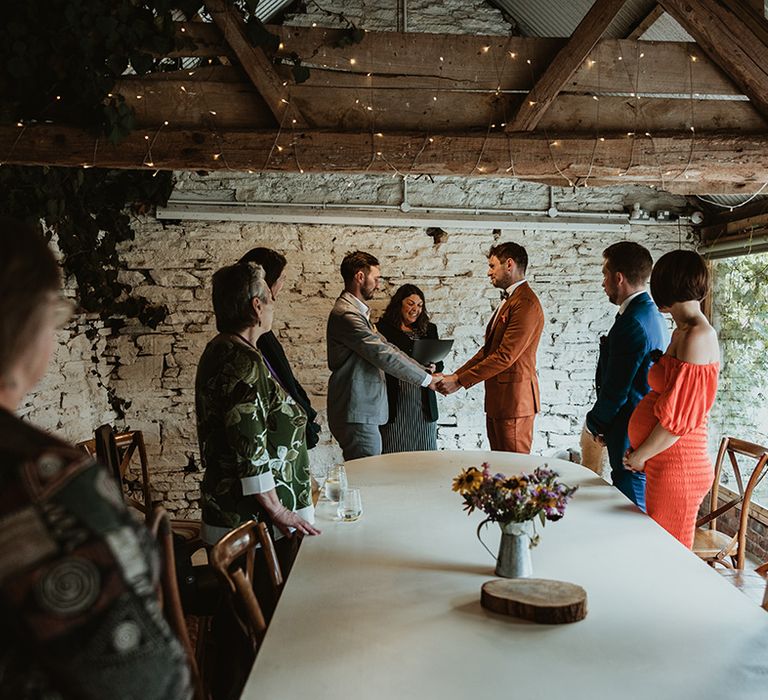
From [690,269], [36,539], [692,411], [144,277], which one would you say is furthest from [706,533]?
[144,277]

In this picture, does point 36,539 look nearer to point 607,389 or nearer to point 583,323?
point 607,389

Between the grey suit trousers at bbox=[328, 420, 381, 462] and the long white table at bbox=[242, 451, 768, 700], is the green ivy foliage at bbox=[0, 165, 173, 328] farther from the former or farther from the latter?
the long white table at bbox=[242, 451, 768, 700]

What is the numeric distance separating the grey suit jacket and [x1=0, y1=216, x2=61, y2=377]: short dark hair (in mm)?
3501

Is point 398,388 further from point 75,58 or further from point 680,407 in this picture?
point 75,58

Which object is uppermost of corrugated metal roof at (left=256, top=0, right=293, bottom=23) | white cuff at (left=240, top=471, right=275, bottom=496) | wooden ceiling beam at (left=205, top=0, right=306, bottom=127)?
corrugated metal roof at (left=256, top=0, right=293, bottom=23)

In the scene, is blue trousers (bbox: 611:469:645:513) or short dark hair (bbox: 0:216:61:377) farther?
blue trousers (bbox: 611:469:645:513)

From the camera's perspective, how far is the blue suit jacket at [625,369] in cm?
356

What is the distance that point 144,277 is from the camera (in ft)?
19.0

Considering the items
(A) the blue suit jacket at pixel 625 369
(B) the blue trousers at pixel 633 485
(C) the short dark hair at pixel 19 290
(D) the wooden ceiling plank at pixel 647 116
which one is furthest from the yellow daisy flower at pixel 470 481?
(D) the wooden ceiling plank at pixel 647 116

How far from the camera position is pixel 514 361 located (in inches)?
179

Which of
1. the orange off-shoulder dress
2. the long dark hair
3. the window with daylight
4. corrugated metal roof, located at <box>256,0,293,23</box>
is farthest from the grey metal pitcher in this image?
corrugated metal roof, located at <box>256,0,293,23</box>

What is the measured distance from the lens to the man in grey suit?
4.48 meters

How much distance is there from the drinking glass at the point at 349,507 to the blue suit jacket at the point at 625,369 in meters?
1.52

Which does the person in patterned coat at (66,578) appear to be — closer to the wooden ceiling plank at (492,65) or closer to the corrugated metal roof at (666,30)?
the wooden ceiling plank at (492,65)
